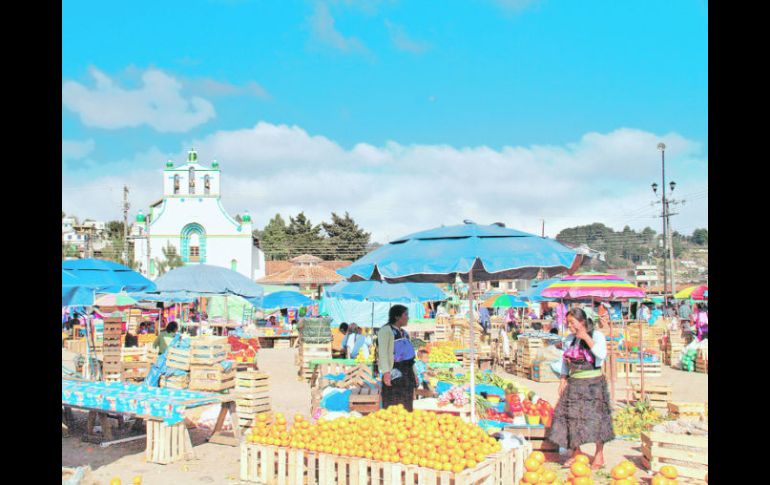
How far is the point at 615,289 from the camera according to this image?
34.9 feet

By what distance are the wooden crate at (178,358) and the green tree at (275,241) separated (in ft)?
196

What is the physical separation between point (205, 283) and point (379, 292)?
14.8 ft

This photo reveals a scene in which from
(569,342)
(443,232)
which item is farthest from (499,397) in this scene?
(443,232)

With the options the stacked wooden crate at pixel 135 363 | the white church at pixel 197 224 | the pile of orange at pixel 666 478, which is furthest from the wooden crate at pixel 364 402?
the white church at pixel 197 224

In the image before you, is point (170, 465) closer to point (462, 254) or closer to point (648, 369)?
point (462, 254)

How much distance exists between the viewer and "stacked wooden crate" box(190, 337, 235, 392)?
9.32 meters

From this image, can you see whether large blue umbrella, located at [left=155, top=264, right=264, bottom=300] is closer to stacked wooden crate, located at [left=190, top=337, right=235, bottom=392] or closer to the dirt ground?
stacked wooden crate, located at [left=190, top=337, right=235, bottom=392]

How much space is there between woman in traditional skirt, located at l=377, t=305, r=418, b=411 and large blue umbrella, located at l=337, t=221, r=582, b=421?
968 mm

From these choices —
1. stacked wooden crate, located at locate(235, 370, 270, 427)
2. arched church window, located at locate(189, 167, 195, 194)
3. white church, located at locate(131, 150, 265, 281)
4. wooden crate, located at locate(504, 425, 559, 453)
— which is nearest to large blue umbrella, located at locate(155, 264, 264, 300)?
stacked wooden crate, located at locate(235, 370, 270, 427)

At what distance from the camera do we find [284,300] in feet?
69.4
